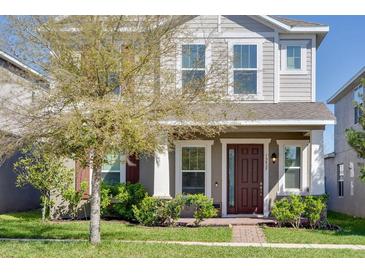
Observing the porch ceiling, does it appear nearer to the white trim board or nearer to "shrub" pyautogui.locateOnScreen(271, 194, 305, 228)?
the white trim board

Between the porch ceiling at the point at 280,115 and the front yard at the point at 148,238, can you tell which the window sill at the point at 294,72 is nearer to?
the porch ceiling at the point at 280,115

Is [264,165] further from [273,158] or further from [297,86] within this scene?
[297,86]

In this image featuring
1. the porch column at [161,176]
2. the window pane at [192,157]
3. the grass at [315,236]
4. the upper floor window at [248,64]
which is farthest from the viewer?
the window pane at [192,157]

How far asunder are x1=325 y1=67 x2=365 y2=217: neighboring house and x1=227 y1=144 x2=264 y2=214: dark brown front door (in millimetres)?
4120

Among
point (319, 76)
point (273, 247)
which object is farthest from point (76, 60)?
point (319, 76)

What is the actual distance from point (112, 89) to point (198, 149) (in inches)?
246

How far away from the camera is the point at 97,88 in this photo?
8.52 metres

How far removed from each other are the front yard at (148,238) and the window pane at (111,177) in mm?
1515

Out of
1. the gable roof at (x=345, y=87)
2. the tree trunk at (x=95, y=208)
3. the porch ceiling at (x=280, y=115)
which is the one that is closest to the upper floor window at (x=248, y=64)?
the porch ceiling at (x=280, y=115)

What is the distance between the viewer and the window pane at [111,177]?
14.5m

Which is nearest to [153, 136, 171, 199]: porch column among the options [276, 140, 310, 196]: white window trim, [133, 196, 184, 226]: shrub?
[133, 196, 184, 226]: shrub

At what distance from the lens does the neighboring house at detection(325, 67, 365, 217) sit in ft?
57.3

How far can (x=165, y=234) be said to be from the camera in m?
11.1
